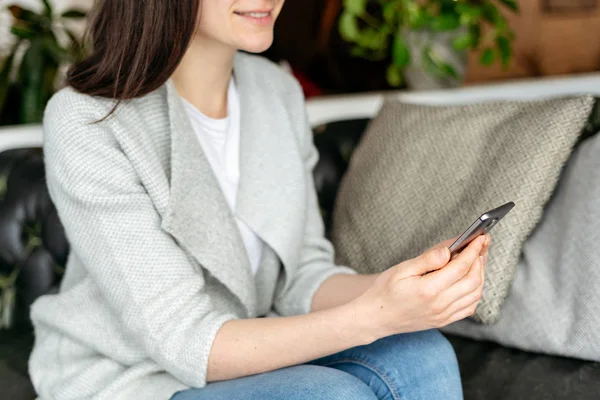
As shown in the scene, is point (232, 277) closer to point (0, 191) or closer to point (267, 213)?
point (267, 213)

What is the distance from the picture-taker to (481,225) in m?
0.87

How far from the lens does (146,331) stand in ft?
3.40

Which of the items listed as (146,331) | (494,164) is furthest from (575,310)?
(146,331)

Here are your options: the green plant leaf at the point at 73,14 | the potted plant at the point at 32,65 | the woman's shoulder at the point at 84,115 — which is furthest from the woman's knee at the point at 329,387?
the green plant leaf at the point at 73,14

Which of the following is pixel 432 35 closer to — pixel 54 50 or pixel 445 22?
pixel 445 22

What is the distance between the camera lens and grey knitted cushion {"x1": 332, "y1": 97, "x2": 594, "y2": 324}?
1317 millimetres

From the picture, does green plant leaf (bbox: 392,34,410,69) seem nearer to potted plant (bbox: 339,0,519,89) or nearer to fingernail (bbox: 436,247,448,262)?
potted plant (bbox: 339,0,519,89)

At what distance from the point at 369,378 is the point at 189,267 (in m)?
0.31

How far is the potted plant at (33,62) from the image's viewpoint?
73.2 inches

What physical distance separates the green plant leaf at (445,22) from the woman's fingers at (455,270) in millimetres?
1134

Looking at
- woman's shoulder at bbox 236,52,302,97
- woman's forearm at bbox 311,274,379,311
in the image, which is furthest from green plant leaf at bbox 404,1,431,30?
woman's forearm at bbox 311,274,379,311

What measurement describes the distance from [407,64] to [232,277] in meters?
1.03

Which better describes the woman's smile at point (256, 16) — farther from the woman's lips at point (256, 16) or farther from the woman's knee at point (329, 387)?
the woman's knee at point (329, 387)

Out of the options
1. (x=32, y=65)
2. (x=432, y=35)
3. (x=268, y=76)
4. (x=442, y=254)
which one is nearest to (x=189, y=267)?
(x=442, y=254)
